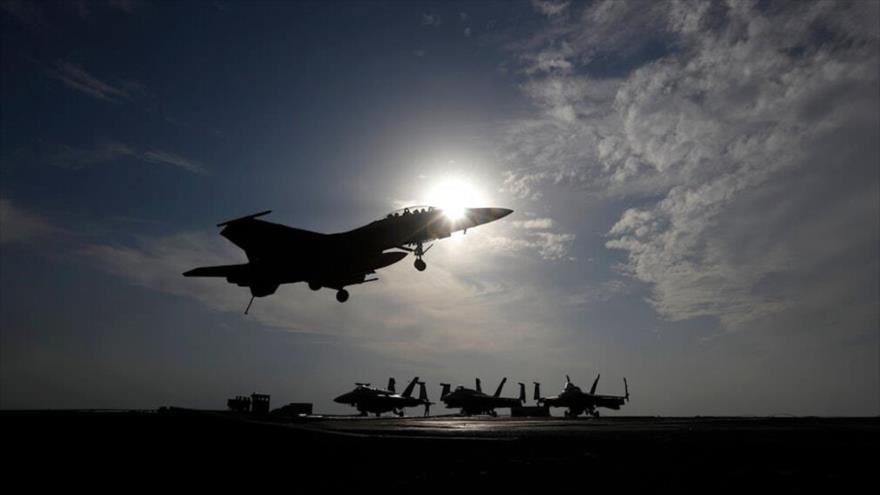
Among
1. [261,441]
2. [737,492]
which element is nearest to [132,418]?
[261,441]

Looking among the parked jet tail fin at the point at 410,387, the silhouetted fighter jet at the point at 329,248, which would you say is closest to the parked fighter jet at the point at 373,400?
the parked jet tail fin at the point at 410,387

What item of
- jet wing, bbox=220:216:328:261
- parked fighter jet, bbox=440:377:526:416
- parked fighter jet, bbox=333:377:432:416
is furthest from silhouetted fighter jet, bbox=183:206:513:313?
parked fighter jet, bbox=440:377:526:416

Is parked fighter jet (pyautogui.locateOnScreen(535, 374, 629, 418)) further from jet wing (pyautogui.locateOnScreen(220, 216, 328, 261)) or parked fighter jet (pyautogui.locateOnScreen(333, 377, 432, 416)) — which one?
jet wing (pyautogui.locateOnScreen(220, 216, 328, 261))

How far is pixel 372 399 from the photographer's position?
77562 mm

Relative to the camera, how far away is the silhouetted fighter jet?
35.7m

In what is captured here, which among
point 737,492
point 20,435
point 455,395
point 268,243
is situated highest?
point 268,243

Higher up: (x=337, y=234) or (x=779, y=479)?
(x=337, y=234)

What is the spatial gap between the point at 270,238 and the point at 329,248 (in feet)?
15.0

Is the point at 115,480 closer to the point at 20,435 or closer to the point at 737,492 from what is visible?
the point at 20,435

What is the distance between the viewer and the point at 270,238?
38531 mm

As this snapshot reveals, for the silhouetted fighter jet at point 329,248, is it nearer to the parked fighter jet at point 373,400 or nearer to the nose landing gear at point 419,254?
the nose landing gear at point 419,254

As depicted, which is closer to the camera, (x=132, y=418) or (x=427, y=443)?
(x=132, y=418)

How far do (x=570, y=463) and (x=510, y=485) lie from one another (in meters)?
1.94

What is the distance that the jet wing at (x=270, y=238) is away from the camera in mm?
37906
